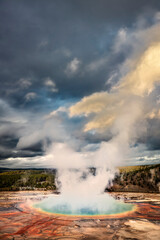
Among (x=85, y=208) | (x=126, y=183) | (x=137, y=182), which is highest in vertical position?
(x=85, y=208)

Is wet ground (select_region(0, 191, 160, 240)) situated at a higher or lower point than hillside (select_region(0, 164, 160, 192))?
higher

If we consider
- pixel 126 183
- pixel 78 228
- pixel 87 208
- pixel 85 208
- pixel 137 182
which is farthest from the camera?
pixel 126 183

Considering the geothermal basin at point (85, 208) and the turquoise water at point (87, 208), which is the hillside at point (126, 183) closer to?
the geothermal basin at point (85, 208)

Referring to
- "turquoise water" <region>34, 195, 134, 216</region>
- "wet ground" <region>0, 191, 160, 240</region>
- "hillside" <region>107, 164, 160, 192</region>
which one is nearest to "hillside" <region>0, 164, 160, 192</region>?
"hillside" <region>107, 164, 160, 192</region>

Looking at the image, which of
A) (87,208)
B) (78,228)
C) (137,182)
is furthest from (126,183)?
(78,228)

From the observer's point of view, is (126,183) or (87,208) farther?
(126,183)

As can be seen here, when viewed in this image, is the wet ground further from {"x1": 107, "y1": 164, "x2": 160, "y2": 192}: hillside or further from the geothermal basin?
{"x1": 107, "y1": 164, "x2": 160, "y2": 192}: hillside

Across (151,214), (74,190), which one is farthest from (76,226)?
(74,190)

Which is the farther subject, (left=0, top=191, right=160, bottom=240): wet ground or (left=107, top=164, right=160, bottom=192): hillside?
(left=107, top=164, right=160, bottom=192): hillside

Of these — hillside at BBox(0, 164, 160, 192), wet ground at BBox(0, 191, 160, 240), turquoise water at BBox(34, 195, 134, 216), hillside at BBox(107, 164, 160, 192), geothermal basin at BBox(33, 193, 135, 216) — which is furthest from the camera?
hillside at BBox(0, 164, 160, 192)

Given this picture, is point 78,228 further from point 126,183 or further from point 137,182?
point 137,182

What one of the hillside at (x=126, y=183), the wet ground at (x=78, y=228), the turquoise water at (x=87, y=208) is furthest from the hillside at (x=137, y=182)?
the wet ground at (x=78, y=228)

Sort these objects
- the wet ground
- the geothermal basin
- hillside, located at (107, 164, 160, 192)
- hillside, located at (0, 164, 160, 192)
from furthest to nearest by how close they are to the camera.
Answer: hillside, located at (0, 164, 160, 192) → hillside, located at (107, 164, 160, 192) → the geothermal basin → the wet ground

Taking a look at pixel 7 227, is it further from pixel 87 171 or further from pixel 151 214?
pixel 87 171
